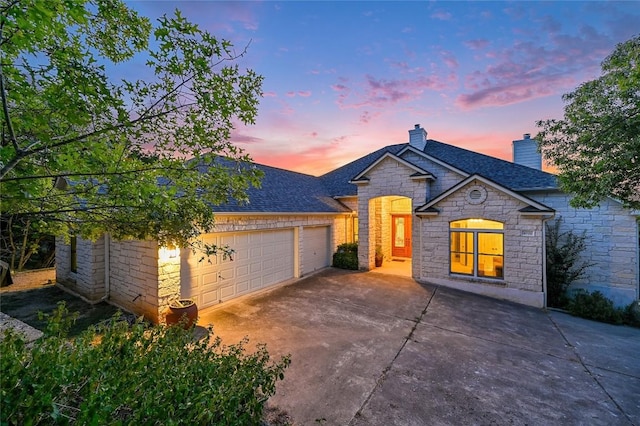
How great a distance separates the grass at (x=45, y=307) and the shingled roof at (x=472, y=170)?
1274 cm

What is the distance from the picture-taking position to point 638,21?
5.06 metres

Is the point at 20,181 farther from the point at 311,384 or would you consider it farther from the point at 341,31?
the point at 341,31

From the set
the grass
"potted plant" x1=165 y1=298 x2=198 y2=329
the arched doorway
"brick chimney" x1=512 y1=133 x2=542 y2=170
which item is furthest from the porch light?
"brick chimney" x1=512 y1=133 x2=542 y2=170

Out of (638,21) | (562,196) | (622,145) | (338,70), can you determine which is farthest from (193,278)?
(562,196)

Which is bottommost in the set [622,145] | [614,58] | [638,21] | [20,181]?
[20,181]

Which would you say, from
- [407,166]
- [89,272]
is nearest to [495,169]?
[407,166]

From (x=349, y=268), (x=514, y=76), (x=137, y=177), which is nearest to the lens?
(x=137, y=177)

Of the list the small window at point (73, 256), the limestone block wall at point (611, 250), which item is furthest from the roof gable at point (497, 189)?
the small window at point (73, 256)

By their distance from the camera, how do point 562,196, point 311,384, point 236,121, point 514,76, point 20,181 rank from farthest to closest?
1. point 562,196
2. point 514,76
3. point 311,384
4. point 236,121
5. point 20,181

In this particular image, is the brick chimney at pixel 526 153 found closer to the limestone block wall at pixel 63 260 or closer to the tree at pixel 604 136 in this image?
the tree at pixel 604 136

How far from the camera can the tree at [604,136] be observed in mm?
4734

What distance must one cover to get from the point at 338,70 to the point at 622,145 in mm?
7656

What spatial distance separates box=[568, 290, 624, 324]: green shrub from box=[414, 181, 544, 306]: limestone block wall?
3.27ft

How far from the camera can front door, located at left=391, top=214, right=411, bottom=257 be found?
15.8 m
